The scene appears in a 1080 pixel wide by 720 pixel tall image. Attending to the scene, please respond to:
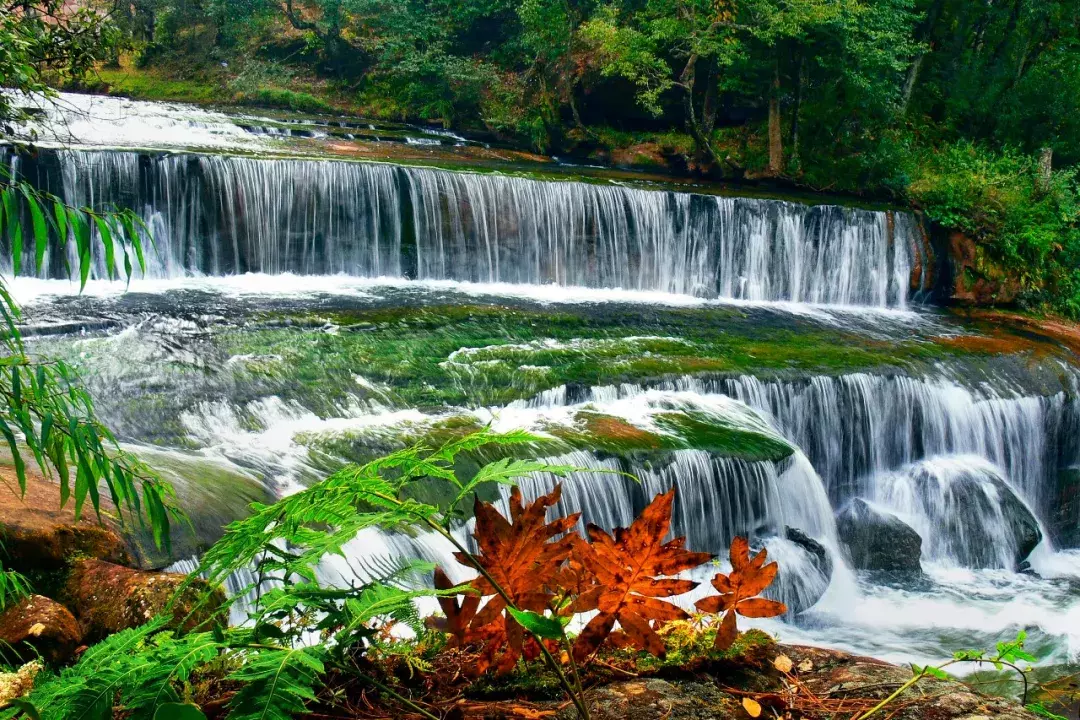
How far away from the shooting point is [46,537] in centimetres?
334

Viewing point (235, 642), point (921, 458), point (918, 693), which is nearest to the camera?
point (235, 642)

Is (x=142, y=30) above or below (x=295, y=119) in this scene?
above

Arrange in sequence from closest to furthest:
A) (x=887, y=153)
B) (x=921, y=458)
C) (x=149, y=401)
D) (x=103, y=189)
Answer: (x=149, y=401) < (x=921, y=458) < (x=103, y=189) < (x=887, y=153)

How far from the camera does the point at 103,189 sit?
11.7 m

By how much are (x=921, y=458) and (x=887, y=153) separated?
8.29 metres

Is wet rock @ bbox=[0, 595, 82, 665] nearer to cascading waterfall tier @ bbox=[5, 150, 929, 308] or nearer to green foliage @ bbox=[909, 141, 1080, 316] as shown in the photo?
cascading waterfall tier @ bbox=[5, 150, 929, 308]

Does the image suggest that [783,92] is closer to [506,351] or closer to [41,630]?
[506,351]

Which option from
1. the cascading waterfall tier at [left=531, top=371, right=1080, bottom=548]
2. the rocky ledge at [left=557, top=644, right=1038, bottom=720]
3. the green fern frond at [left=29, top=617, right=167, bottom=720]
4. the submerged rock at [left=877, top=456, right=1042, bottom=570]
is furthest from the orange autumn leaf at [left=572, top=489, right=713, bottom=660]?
the submerged rock at [left=877, top=456, right=1042, bottom=570]

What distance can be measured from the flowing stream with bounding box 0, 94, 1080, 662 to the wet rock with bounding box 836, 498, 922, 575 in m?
0.05

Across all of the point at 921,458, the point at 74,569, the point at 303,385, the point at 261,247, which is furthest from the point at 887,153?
the point at 74,569

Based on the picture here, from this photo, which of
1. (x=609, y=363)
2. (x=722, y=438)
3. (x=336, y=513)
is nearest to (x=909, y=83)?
(x=609, y=363)

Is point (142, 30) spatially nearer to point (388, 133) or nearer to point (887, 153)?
point (388, 133)

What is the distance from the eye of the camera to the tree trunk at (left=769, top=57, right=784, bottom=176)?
1709 cm

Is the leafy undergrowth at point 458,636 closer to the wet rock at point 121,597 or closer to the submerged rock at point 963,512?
the wet rock at point 121,597
